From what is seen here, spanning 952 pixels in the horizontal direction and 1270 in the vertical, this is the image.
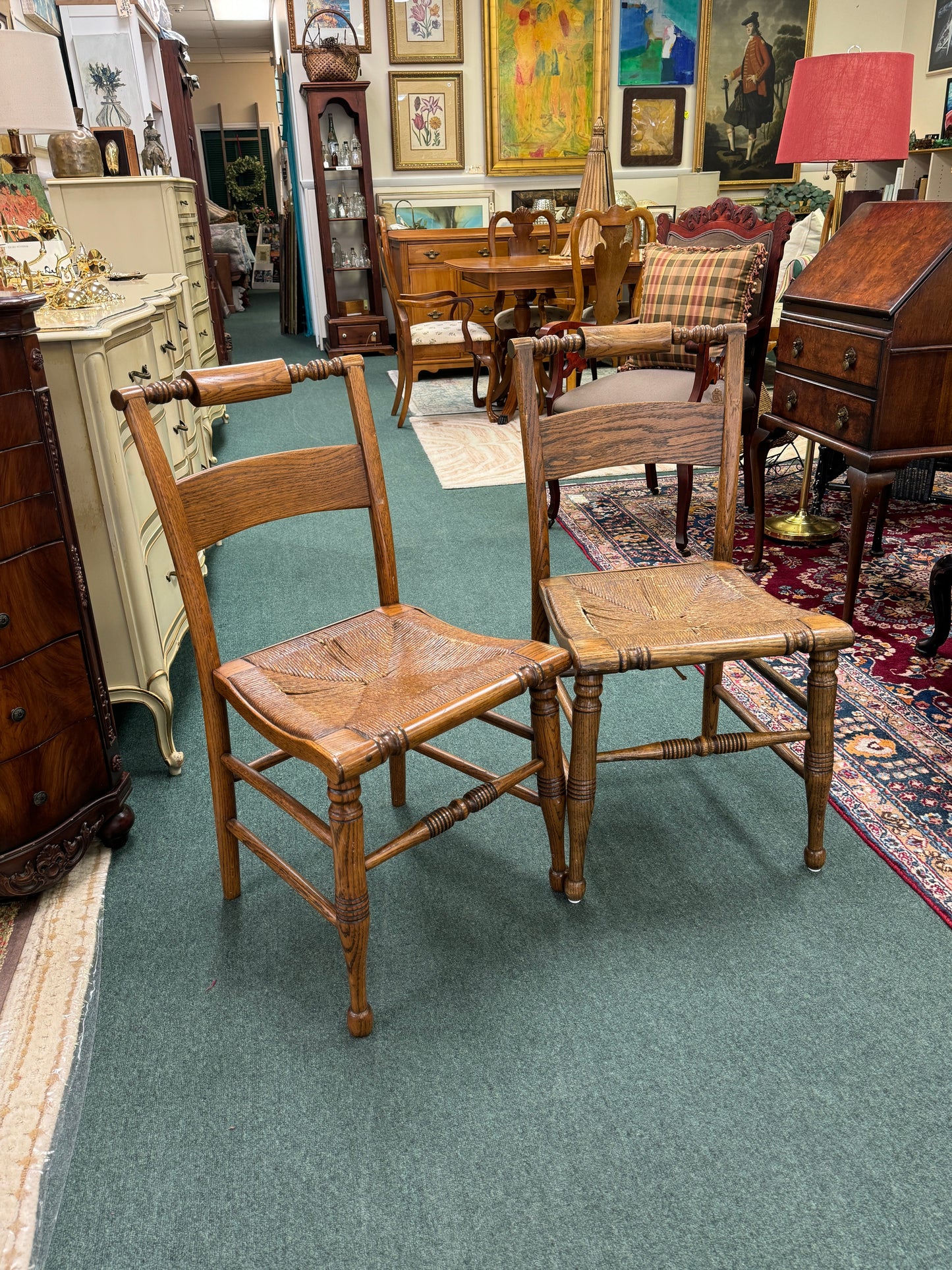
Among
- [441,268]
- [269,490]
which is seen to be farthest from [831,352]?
[441,268]

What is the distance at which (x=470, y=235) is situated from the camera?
701 cm

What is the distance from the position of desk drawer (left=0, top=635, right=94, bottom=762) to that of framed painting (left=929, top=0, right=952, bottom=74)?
8511 mm

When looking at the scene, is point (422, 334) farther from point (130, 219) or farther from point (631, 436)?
point (631, 436)

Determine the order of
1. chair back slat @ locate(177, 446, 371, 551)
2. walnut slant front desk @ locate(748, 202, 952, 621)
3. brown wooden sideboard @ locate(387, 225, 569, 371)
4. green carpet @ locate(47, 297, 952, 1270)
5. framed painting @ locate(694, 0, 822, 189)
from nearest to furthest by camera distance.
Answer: green carpet @ locate(47, 297, 952, 1270), chair back slat @ locate(177, 446, 371, 551), walnut slant front desk @ locate(748, 202, 952, 621), brown wooden sideboard @ locate(387, 225, 569, 371), framed painting @ locate(694, 0, 822, 189)

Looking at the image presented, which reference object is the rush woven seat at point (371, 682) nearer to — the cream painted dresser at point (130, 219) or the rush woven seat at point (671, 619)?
the rush woven seat at point (671, 619)

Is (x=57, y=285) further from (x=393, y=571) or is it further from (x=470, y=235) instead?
(x=470, y=235)

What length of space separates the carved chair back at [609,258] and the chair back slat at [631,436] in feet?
8.87

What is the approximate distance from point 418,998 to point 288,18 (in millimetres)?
7922

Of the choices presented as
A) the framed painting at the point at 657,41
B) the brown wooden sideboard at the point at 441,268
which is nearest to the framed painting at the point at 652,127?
the framed painting at the point at 657,41

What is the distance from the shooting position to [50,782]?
5.84 feet

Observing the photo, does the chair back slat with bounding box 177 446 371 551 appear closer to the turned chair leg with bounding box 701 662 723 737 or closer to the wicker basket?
the turned chair leg with bounding box 701 662 723 737

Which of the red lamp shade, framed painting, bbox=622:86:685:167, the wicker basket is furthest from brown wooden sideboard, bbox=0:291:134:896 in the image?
framed painting, bbox=622:86:685:167

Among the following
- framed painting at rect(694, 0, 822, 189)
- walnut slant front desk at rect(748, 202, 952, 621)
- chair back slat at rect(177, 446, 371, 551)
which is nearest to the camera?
chair back slat at rect(177, 446, 371, 551)

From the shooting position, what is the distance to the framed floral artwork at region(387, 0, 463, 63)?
7.21 metres
